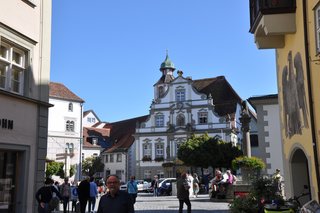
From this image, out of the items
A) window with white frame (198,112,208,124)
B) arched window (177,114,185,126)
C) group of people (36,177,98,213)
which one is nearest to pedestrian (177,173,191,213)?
group of people (36,177,98,213)

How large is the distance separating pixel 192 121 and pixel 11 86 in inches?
1929

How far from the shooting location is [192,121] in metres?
61.5

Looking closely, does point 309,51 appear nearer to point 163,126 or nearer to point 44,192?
point 44,192

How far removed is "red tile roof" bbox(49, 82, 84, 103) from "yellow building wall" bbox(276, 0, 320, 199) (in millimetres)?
51827

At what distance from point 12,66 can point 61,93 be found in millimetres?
50252

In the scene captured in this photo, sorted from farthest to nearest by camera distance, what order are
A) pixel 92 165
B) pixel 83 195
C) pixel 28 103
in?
pixel 92 165
pixel 83 195
pixel 28 103

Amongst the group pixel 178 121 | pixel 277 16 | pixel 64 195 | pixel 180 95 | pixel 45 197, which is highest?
pixel 180 95

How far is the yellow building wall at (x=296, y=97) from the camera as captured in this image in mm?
10227

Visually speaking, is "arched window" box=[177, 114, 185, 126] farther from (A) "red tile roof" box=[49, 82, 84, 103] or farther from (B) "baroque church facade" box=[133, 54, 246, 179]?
(A) "red tile roof" box=[49, 82, 84, 103]

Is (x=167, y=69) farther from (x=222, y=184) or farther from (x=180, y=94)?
(x=222, y=184)

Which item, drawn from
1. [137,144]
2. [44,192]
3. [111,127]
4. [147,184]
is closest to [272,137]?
[44,192]

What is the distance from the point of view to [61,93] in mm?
62812

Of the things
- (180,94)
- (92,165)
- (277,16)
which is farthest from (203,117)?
(277,16)

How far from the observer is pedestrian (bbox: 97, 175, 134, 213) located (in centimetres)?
620
